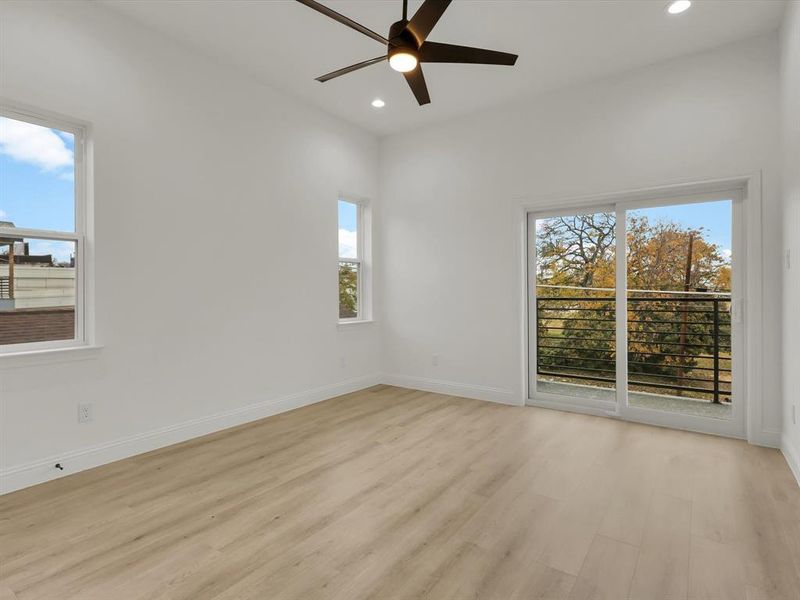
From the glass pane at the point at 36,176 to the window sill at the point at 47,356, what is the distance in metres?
0.80

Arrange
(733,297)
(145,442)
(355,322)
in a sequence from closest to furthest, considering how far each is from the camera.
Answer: (145,442) < (733,297) < (355,322)

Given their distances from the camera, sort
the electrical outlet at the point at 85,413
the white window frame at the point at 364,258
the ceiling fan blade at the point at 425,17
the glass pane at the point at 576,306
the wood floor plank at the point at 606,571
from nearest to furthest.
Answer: the wood floor plank at the point at 606,571, the ceiling fan blade at the point at 425,17, the electrical outlet at the point at 85,413, the glass pane at the point at 576,306, the white window frame at the point at 364,258

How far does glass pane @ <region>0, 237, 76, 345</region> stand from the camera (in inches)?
106

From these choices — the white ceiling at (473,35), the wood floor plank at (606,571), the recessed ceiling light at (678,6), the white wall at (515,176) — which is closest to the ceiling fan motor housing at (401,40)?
the white ceiling at (473,35)

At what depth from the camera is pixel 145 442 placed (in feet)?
10.5

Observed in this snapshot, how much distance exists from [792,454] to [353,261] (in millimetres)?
4242

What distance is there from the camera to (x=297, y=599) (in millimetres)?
1667

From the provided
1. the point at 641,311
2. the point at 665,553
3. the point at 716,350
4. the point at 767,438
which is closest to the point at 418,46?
the point at 665,553

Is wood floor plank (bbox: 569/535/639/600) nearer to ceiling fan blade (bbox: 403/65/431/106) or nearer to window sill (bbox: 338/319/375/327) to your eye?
ceiling fan blade (bbox: 403/65/431/106)

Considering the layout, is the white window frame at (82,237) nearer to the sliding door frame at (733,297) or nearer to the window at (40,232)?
the window at (40,232)

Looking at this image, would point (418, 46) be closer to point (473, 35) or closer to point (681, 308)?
point (473, 35)

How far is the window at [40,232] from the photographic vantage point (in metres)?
2.69

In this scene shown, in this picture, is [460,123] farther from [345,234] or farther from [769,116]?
[769,116]

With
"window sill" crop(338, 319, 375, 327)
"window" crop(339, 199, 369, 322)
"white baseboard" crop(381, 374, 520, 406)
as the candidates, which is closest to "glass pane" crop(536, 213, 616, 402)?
"white baseboard" crop(381, 374, 520, 406)
